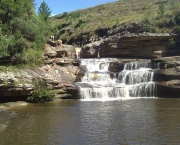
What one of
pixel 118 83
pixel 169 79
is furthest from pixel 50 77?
pixel 169 79

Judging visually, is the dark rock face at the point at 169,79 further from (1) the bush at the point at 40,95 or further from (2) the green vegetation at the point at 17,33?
(2) the green vegetation at the point at 17,33

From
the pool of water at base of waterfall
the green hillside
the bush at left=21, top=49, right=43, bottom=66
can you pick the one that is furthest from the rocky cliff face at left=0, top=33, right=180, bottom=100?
the green hillside

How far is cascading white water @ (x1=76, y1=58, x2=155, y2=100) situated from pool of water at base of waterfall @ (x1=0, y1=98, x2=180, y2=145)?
6475mm

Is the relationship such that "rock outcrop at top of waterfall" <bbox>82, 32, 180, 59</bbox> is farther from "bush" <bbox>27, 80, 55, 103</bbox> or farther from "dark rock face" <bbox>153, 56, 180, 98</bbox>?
"bush" <bbox>27, 80, 55, 103</bbox>

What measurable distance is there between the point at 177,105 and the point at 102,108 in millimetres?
6213

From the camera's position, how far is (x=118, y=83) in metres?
→ 32.7

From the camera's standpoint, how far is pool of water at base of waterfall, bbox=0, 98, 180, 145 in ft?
A: 44.4

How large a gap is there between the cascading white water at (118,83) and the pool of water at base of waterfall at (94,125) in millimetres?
6475

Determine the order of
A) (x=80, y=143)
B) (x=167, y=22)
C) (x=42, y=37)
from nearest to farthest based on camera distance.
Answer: (x=80, y=143) → (x=42, y=37) → (x=167, y=22)

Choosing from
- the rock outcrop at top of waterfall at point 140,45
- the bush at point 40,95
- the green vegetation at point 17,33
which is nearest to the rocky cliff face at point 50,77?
the bush at point 40,95

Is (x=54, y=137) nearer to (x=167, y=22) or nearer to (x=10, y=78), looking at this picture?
(x=10, y=78)

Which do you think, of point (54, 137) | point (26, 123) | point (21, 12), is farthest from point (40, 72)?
point (54, 137)

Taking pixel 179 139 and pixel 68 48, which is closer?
pixel 179 139

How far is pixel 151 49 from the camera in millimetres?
40969
